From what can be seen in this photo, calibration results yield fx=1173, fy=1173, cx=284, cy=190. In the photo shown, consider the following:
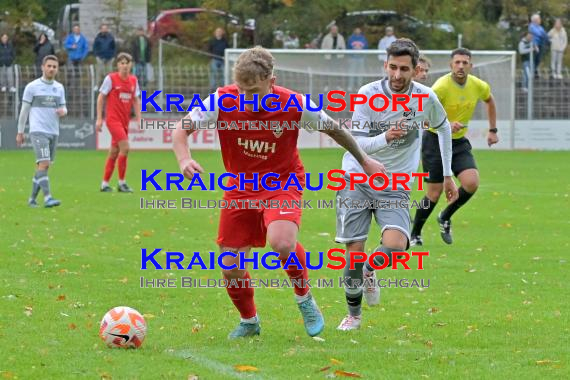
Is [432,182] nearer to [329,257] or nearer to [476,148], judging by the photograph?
[329,257]

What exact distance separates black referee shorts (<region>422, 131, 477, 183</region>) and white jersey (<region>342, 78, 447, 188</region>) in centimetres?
420

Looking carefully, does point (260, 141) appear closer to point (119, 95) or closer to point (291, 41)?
point (119, 95)

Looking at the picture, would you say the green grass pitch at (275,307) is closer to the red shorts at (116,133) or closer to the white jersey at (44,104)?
the white jersey at (44,104)

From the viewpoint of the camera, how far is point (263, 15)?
34.7m

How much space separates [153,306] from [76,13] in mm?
25673

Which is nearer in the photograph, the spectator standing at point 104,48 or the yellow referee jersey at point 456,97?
the yellow referee jersey at point 456,97

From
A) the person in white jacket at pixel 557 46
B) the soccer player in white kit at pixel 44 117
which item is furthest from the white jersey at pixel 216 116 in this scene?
the person in white jacket at pixel 557 46

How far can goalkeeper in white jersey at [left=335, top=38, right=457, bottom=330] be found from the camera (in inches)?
305

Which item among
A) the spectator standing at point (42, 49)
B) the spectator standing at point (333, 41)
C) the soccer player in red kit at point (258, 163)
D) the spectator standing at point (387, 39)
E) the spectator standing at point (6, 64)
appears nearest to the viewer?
the soccer player in red kit at point (258, 163)

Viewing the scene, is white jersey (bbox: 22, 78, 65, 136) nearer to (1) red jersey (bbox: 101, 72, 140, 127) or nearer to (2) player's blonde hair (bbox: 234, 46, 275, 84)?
(1) red jersey (bbox: 101, 72, 140, 127)

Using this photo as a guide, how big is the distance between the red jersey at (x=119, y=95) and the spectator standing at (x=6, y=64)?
9.78 m

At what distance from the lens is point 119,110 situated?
18.9 meters

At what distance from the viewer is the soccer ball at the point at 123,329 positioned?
696cm

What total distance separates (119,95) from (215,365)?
42.4 feet
